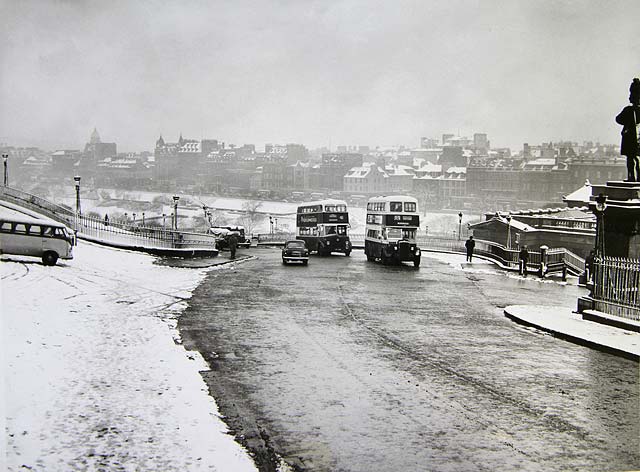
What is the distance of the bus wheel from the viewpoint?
1981 cm

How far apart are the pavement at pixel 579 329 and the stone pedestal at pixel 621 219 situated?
5.77 ft

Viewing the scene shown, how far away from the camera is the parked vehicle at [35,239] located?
61.9 ft

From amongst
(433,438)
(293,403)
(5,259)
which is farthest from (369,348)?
(5,259)

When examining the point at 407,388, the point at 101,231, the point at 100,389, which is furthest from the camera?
the point at 101,231

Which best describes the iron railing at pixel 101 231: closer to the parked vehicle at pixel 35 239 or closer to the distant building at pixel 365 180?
the parked vehicle at pixel 35 239

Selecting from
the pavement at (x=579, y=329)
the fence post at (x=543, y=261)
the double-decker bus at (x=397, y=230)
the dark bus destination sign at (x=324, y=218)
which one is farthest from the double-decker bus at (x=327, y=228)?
the pavement at (x=579, y=329)

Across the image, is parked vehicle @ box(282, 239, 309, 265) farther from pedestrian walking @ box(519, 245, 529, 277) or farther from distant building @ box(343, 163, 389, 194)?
distant building @ box(343, 163, 389, 194)

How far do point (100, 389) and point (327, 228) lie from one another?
3144cm

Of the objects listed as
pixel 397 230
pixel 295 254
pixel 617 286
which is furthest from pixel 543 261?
pixel 617 286

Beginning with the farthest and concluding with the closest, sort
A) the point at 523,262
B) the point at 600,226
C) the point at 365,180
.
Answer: the point at 365,180
the point at 523,262
the point at 600,226

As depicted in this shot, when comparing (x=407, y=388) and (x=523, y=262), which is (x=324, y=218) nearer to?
(x=523, y=262)

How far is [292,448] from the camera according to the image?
7094mm

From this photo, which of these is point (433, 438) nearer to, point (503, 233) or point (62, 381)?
point (62, 381)

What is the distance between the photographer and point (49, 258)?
19922mm
